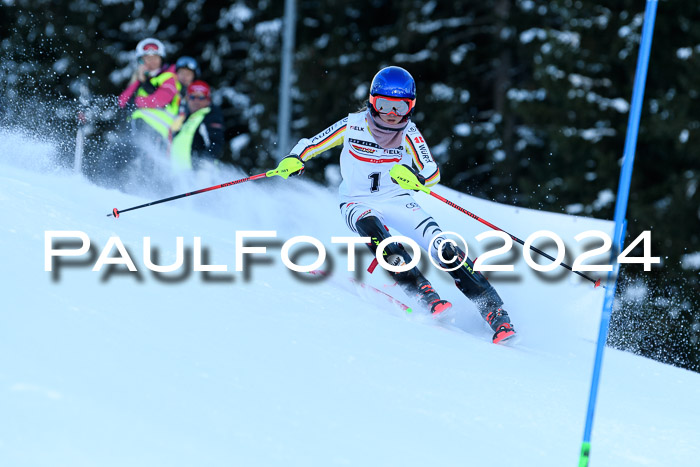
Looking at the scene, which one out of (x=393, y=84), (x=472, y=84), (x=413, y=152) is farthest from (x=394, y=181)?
(x=472, y=84)

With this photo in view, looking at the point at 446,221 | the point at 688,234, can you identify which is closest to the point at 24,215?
the point at 446,221

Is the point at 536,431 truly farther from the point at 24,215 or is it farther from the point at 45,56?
the point at 45,56

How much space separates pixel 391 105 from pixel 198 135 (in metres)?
4.28

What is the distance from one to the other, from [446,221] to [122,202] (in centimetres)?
281

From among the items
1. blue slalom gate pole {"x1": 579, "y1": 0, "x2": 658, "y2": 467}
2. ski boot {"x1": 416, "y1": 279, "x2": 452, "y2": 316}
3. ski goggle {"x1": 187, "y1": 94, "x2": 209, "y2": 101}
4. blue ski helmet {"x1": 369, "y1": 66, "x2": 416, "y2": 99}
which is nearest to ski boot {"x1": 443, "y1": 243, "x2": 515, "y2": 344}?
ski boot {"x1": 416, "y1": 279, "x2": 452, "y2": 316}

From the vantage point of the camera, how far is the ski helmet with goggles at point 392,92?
5.91 meters

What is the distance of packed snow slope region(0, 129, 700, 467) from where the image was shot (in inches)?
132

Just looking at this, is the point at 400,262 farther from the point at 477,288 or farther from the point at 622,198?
the point at 622,198

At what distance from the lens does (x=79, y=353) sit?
12.2ft

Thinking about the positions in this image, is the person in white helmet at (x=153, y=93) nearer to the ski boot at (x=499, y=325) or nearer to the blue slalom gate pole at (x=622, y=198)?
the ski boot at (x=499, y=325)

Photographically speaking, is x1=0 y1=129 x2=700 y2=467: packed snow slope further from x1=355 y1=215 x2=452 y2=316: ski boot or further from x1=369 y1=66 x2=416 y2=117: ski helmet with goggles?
x1=369 y1=66 x2=416 y2=117: ski helmet with goggles

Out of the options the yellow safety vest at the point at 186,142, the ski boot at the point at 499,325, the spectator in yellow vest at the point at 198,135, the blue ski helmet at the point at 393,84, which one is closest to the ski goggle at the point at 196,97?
the spectator in yellow vest at the point at 198,135

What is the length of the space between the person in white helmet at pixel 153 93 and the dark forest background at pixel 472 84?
557mm

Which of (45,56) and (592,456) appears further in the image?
(45,56)
